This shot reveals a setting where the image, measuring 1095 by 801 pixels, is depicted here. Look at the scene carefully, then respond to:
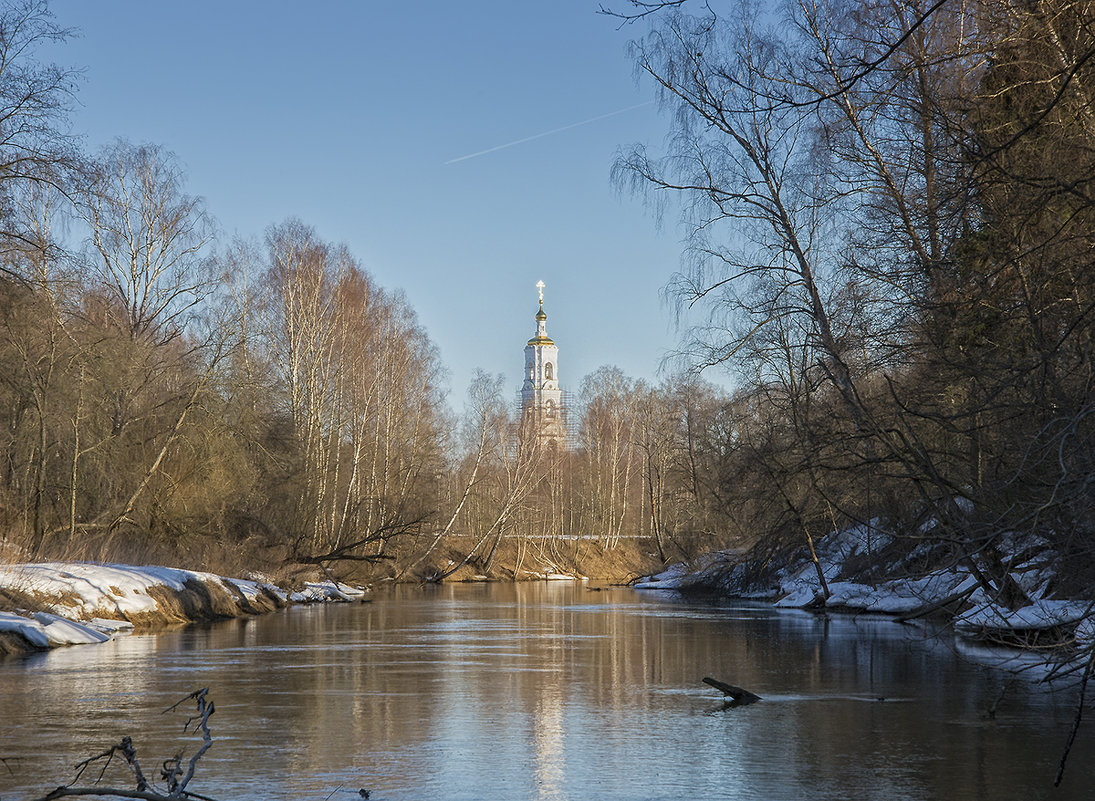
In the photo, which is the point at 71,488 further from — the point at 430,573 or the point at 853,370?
the point at 430,573

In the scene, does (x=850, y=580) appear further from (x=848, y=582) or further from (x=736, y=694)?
(x=736, y=694)

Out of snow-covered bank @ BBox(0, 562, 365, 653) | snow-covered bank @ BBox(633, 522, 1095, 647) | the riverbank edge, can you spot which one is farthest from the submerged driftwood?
snow-covered bank @ BBox(0, 562, 365, 653)

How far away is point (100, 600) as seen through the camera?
65.4 feet

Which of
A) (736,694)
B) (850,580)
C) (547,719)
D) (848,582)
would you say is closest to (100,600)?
(547,719)

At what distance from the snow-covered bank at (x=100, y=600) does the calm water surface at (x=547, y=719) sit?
0.73 metres

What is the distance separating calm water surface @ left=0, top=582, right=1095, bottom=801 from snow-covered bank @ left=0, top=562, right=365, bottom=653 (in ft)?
2.41

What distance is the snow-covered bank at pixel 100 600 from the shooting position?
16547 mm

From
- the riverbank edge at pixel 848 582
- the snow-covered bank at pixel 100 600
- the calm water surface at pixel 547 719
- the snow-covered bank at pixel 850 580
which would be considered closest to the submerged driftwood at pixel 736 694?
the calm water surface at pixel 547 719

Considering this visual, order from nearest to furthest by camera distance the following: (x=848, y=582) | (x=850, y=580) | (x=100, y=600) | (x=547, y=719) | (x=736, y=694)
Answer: (x=547, y=719) → (x=736, y=694) → (x=100, y=600) → (x=848, y=582) → (x=850, y=580)

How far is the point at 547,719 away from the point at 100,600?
12.6 m

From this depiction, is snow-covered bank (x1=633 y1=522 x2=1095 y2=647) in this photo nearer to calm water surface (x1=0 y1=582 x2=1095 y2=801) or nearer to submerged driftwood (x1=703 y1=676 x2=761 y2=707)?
calm water surface (x1=0 y1=582 x2=1095 y2=801)

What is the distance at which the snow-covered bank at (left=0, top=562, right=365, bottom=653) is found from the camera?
54.3 ft

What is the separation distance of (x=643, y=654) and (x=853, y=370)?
5345 millimetres

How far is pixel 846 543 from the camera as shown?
31125 mm
